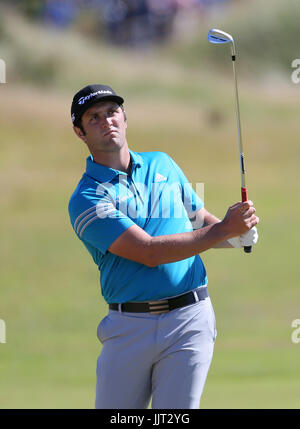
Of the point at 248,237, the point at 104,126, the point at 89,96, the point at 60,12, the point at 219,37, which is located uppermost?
the point at 60,12

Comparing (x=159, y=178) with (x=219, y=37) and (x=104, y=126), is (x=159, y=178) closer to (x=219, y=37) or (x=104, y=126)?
(x=104, y=126)

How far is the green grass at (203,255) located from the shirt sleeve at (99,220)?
10.1 feet

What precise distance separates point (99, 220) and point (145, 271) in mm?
280

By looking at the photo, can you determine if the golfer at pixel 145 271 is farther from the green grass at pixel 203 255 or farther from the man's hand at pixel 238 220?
the green grass at pixel 203 255

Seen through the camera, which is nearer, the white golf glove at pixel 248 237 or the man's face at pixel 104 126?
the white golf glove at pixel 248 237

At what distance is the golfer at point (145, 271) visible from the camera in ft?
12.5

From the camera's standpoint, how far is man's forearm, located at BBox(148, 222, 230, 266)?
12.4 feet

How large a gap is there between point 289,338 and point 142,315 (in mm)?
8273

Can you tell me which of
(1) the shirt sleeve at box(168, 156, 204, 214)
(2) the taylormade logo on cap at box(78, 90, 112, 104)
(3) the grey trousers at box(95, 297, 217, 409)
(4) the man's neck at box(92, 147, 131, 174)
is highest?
(2) the taylormade logo on cap at box(78, 90, 112, 104)

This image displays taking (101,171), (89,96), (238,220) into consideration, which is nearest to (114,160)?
(101,171)

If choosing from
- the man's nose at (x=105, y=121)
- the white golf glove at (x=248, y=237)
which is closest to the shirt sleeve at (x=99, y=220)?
the man's nose at (x=105, y=121)

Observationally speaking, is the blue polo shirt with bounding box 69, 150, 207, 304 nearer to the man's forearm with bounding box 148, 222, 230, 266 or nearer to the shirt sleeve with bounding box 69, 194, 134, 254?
the shirt sleeve with bounding box 69, 194, 134, 254

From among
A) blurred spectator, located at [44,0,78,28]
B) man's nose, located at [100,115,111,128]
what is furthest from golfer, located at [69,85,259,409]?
blurred spectator, located at [44,0,78,28]

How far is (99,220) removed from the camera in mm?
3893
